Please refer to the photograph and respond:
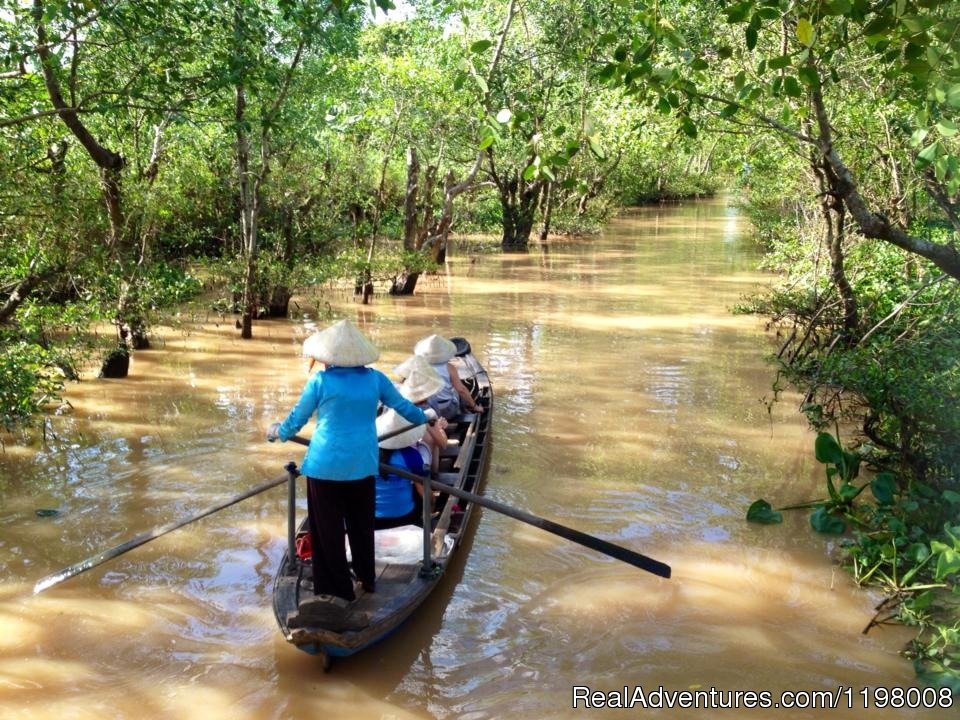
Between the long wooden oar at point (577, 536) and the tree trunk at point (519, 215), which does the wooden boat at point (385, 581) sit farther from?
the tree trunk at point (519, 215)

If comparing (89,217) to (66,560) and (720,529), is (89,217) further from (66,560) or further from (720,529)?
(720,529)

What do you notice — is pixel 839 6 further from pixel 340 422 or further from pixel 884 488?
pixel 884 488

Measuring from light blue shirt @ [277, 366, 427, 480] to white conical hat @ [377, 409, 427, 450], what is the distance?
0.80 m

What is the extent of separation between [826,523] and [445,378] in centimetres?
360

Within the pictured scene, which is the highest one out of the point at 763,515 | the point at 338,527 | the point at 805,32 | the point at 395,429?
the point at 805,32

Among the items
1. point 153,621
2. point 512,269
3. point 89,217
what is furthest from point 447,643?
point 512,269

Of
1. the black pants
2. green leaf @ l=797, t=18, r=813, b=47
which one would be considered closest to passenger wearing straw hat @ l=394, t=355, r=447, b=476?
the black pants

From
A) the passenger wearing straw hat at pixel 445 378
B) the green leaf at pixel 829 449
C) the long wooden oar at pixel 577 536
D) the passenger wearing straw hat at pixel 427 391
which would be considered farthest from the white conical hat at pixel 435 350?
the green leaf at pixel 829 449

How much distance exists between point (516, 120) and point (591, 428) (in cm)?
647

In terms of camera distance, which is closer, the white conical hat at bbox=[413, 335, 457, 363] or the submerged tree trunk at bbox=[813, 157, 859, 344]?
the white conical hat at bbox=[413, 335, 457, 363]

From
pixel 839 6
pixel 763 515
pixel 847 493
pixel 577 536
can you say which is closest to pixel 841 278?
pixel 847 493

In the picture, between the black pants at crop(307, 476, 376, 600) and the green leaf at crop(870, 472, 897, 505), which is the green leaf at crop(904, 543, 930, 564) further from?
the black pants at crop(307, 476, 376, 600)

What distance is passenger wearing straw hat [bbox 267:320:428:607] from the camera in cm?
455

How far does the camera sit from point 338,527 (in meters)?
4.68
